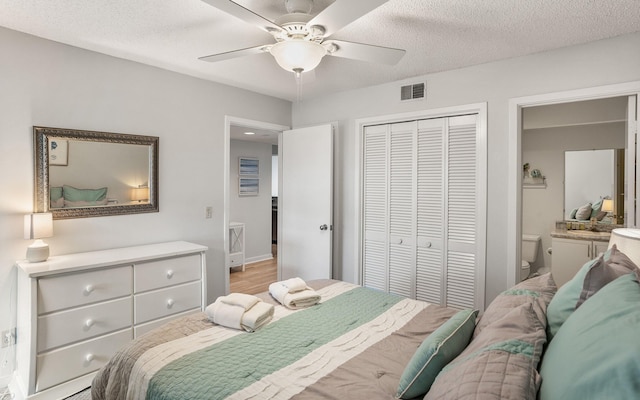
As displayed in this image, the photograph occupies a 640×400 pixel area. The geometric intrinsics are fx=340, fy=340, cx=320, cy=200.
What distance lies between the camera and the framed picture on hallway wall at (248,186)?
240 inches

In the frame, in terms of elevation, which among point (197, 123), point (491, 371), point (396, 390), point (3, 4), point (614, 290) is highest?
point (3, 4)

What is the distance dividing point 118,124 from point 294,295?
206 cm

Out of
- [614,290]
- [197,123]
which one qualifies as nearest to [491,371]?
[614,290]

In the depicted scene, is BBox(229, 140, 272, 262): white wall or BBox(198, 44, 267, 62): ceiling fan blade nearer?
BBox(198, 44, 267, 62): ceiling fan blade

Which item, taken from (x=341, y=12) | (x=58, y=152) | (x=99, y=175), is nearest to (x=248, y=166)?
(x=99, y=175)

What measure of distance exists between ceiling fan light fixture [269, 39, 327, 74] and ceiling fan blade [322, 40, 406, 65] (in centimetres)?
11

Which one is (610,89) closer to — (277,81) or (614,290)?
(614,290)

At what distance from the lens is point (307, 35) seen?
1868 millimetres

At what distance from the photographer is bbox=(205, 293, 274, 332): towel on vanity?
5.63ft

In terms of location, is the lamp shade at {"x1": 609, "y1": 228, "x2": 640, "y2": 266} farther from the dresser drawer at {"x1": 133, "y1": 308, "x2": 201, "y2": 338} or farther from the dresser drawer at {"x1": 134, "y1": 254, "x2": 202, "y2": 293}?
the dresser drawer at {"x1": 133, "y1": 308, "x2": 201, "y2": 338}

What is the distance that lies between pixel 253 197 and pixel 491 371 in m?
5.72

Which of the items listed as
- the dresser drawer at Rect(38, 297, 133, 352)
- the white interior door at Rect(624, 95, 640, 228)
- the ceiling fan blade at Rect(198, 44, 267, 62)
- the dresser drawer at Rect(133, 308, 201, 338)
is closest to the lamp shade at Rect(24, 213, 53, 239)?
the dresser drawer at Rect(38, 297, 133, 352)

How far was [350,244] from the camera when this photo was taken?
377 cm

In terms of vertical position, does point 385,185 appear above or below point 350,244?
above
